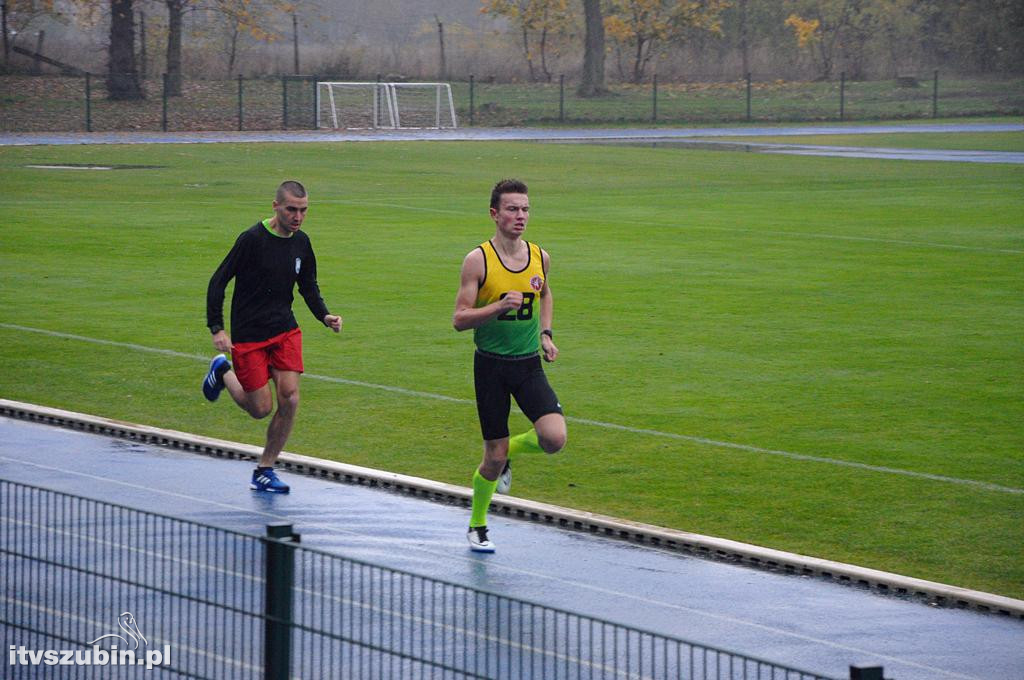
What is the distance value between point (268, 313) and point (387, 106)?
5645 cm

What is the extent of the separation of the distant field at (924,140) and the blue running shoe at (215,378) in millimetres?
40912

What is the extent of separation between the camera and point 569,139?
5478 centimetres

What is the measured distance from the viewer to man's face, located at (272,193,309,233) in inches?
390

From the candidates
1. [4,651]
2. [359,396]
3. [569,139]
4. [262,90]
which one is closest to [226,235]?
[359,396]

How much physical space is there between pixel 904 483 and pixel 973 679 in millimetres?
3875

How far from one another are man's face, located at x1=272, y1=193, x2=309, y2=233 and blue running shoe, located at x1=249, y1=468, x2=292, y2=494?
5.23 ft

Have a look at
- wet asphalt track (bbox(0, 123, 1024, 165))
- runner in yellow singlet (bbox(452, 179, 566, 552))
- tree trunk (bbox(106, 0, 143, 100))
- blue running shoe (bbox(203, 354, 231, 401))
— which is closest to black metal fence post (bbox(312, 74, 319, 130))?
wet asphalt track (bbox(0, 123, 1024, 165))

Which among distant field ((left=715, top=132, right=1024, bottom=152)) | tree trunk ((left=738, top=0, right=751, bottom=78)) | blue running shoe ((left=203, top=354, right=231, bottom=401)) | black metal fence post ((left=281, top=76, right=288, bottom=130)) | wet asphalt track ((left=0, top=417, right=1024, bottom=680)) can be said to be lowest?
wet asphalt track ((left=0, top=417, right=1024, bottom=680))

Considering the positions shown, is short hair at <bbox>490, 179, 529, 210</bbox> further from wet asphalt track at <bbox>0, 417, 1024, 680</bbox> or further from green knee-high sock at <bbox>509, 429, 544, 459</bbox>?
wet asphalt track at <bbox>0, 417, 1024, 680</bbox>

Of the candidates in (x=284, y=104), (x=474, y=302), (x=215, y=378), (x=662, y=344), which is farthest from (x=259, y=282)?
(x=284, y=104)

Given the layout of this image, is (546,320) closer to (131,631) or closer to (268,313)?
(268,313)

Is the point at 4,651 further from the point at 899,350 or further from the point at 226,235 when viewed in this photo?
the point at 226,235

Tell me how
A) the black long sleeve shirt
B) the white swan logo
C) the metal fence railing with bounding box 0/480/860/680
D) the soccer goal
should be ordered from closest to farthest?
the metal fence railing with bounding box 0/480/860/680 → the white swan logo → the black long sleeve shirt → the soccer goal

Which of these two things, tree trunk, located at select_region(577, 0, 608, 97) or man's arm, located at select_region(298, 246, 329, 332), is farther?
tree trunk, located at select_region(577, 0, 608, 97)
